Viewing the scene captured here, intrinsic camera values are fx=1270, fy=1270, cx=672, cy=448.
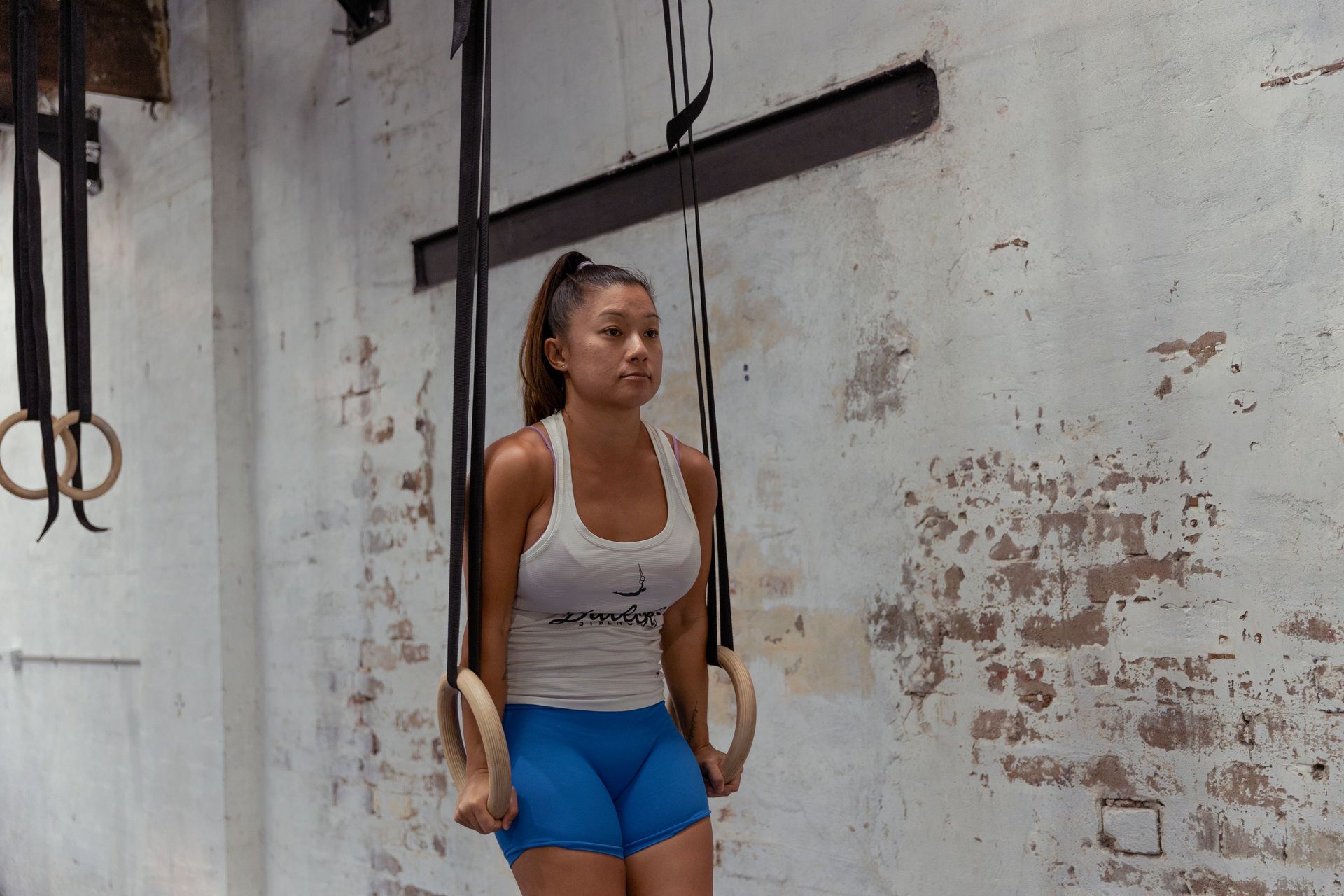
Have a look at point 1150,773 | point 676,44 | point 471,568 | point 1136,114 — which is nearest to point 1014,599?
point 1150,773

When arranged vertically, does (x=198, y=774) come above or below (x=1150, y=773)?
below

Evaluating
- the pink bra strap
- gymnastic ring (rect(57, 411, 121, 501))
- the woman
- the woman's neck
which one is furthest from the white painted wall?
the pink bra strap

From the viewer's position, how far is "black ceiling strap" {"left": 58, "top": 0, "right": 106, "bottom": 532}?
10.3 ft

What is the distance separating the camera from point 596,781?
1942mm

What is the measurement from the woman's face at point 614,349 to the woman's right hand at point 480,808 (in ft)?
2.01

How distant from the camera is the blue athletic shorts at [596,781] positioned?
1.89 meters

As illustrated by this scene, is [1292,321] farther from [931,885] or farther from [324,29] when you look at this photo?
[324,29]

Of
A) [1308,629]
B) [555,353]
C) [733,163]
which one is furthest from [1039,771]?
[733,163]

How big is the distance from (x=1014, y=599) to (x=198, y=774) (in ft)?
12.2

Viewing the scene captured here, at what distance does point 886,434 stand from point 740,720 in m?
1.09

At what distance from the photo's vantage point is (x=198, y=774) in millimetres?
5137

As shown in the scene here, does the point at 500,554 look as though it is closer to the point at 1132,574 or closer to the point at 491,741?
the point at 491,741

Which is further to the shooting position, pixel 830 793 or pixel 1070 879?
pixel 830 793

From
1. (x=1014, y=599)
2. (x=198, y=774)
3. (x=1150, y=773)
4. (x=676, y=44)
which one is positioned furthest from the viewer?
(x=198, y=774)
